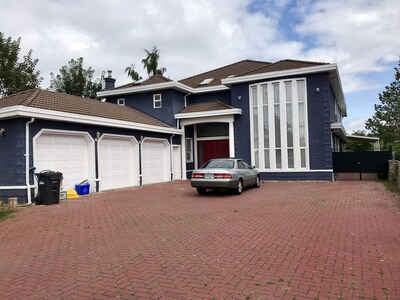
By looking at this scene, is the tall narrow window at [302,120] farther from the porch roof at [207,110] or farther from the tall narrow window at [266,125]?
the porch roof at [207,110]

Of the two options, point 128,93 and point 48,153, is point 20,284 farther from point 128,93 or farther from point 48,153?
point 128,93

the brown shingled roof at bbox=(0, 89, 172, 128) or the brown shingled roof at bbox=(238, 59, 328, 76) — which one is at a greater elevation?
the brown shingled roof at bbox=(238, 59, 328, 76)

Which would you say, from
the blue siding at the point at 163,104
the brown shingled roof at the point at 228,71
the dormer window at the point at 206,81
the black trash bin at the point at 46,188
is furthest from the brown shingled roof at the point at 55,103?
the brown shingled roof at the point at 228,71

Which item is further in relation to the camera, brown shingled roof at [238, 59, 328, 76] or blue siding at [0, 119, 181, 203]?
brown shingled roof at [238, 59, 328, 76]

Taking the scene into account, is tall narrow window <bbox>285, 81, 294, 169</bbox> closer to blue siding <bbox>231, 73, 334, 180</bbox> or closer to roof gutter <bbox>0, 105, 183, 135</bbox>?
blue siding <bbox>231, 73, 334, 180</bbox>

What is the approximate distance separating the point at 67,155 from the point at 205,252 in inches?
378

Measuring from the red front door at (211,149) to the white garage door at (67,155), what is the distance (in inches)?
377

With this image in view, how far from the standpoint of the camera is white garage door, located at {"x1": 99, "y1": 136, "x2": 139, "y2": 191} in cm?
1521

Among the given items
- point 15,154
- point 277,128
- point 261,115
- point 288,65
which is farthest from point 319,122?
point 15,154

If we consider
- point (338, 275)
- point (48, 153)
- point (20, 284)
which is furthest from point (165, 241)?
point (48, 153)

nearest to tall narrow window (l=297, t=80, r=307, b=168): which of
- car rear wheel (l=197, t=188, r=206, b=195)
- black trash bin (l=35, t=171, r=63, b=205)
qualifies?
car rear wheel (l=197, t=188, r=206, b=195)

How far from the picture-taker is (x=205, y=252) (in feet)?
18.4

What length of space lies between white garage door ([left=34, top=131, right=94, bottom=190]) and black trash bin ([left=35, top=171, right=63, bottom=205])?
742 millimetres

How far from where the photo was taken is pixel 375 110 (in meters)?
34.2
